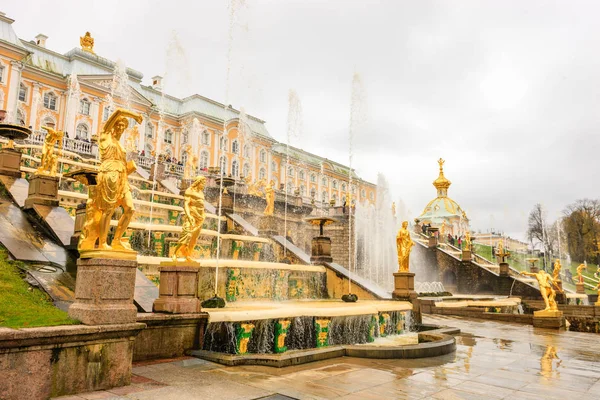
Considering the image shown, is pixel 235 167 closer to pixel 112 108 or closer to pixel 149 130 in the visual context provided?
pixel 149 130

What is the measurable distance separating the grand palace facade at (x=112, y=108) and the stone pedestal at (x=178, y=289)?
23449 mm

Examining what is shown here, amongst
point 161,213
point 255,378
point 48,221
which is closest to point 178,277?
point 255,378

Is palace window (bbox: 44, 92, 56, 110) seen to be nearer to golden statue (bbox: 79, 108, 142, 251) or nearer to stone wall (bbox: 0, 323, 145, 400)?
golden statue (bbox: 79, 108, 142, 251)

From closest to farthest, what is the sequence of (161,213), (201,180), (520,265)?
(201,180) → (161,213) → (520,265)

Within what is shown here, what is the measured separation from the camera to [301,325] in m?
9.19

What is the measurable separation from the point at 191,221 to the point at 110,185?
2.68 m

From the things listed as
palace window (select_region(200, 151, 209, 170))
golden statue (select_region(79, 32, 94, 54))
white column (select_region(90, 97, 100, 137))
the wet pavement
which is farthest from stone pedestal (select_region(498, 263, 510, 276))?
golden statue (select_region(79, 32, 94, 54))

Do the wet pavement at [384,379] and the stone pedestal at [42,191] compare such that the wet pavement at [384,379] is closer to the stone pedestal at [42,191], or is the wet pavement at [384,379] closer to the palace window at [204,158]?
the stone pedestal at [42,191]

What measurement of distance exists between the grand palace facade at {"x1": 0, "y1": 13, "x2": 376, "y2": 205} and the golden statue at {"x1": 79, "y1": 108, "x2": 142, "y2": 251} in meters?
24.7

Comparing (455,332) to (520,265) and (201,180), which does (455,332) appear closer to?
(201,180)

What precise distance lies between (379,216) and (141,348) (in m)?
29.3

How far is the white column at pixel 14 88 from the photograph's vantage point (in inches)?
1689

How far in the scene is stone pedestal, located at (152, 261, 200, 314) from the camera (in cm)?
799

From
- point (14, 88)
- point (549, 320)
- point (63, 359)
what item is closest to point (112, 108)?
point (14, 88)
